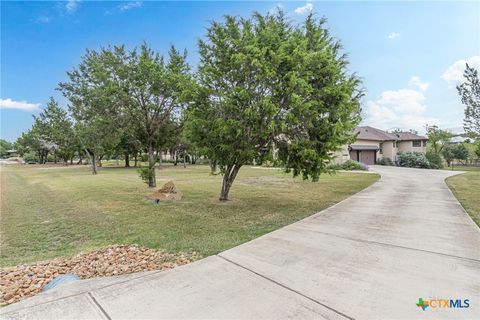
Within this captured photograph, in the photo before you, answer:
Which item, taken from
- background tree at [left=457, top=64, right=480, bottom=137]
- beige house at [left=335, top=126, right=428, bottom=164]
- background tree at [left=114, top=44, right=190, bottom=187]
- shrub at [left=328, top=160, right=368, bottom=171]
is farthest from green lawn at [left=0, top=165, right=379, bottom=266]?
beige house at [left=335, top=126, right=428, bottom=164]

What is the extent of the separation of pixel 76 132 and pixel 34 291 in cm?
2351

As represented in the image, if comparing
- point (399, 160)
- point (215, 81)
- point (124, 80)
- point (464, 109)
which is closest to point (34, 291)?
point (215, 81)

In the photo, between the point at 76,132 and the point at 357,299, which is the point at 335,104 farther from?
the point at 76,132

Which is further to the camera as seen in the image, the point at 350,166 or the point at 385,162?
the point at 385,162

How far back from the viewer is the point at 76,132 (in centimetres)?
2303

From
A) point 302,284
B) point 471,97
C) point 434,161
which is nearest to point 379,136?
point 434,161

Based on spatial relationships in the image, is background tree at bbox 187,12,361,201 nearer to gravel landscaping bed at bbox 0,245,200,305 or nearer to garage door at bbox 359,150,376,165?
gravel landscaping bed at bbox 0,245,200,305

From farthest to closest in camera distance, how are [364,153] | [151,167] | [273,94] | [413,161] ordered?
[364,153] → [413,161] → [151,167] → [273,94]

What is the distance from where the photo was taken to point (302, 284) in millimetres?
3176

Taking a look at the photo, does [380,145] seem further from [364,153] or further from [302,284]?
[302,284]

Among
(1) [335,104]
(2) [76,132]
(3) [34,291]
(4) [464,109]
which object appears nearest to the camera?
(3) [34,291]

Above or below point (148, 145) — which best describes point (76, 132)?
→ above

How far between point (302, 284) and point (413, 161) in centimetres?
3170

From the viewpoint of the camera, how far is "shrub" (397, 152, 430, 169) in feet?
91.6
